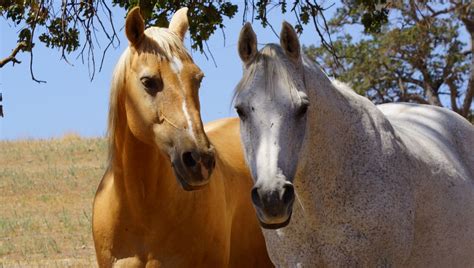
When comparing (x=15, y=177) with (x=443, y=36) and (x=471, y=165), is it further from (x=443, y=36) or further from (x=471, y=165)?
(x=471, y=165)

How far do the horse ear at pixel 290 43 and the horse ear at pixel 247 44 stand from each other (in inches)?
4.6

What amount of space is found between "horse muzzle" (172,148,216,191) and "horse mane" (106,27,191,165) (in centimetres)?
60

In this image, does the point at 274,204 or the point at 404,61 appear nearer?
the point at 274,204

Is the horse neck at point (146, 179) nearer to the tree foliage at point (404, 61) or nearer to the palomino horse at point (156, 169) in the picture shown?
the palomino horse at point (156, 169)

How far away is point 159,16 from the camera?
7387 millimetres

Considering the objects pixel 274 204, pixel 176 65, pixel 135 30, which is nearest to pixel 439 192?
pixel 274 204

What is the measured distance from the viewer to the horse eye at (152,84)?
5.08 meters

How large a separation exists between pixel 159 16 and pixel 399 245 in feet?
12.2

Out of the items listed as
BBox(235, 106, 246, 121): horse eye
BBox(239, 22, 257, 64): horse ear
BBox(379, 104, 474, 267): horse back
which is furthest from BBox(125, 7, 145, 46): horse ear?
BBox(235, 106, 246, 121): horse eye

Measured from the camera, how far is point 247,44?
4066mm

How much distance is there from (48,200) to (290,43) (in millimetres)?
12557

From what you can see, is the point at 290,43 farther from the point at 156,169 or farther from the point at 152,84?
the point at 156,169

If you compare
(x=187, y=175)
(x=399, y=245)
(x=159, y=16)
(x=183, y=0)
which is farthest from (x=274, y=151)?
(x=183, y=0)

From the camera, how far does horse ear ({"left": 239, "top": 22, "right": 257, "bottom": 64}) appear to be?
4.05m
